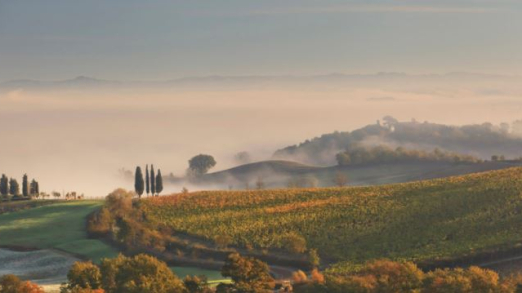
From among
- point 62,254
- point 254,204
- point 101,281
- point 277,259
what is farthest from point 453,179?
point 101,281

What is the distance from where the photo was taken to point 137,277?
3376 inches

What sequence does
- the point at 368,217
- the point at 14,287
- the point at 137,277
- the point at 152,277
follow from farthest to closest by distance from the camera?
the point at 368,217 → the point at 137,277 → the point at 152,277 → the point at 14,287

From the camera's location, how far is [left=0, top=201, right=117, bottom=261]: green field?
135 meters

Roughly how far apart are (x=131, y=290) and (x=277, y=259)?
39.5 meters

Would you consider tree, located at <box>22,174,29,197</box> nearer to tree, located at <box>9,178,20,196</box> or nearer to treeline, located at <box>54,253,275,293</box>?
tree, located at <box>9,178,20,196</box>

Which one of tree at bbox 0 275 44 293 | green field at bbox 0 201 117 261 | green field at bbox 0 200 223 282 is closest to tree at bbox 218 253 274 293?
tree at bbox 0 275 44 293

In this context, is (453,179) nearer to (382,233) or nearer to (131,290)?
(382,233)

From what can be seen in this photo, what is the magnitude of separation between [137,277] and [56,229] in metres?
70.8

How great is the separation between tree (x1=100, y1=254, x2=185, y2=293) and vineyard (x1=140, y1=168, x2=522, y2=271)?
30.6m

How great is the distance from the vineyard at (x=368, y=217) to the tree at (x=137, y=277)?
3062 cm

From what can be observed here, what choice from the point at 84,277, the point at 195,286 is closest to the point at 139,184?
the point at 84,277

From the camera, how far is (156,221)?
14250cm

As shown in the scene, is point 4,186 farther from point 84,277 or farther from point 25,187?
point 84,277

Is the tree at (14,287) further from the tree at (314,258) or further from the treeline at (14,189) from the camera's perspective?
the treeline at (14,189)
